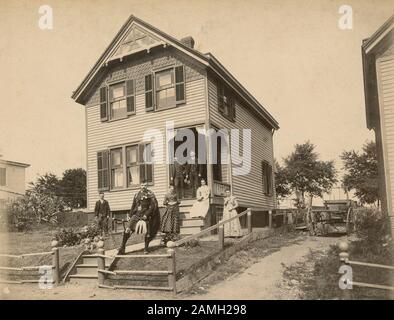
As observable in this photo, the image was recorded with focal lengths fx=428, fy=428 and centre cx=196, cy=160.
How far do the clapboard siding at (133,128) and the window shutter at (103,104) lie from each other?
24cm

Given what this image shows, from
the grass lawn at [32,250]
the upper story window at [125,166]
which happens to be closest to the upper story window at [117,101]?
the upper story window at [125,166]

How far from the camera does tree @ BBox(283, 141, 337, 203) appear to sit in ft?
40.7

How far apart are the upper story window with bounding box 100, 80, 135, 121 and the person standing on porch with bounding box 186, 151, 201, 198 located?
2825 millimetres

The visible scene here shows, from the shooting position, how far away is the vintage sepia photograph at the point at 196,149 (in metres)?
8.99

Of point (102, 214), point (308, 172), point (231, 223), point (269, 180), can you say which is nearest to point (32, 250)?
point (102, 214)

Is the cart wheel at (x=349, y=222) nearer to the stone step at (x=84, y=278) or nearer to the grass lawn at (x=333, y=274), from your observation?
the grass lawn at (x=333, y=274)

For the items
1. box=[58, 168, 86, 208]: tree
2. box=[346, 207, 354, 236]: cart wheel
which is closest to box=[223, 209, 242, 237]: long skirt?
box=[346, 207, 354, 236]: cart wheel

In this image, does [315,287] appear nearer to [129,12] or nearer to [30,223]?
[129,12]

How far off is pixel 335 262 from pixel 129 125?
885 cm

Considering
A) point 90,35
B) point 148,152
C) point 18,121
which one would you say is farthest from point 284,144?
point 18,121

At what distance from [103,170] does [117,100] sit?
8.69 feet

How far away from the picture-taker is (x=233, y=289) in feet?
28.2

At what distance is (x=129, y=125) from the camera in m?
15.4

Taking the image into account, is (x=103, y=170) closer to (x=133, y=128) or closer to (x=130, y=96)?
(x=133, y=128)
